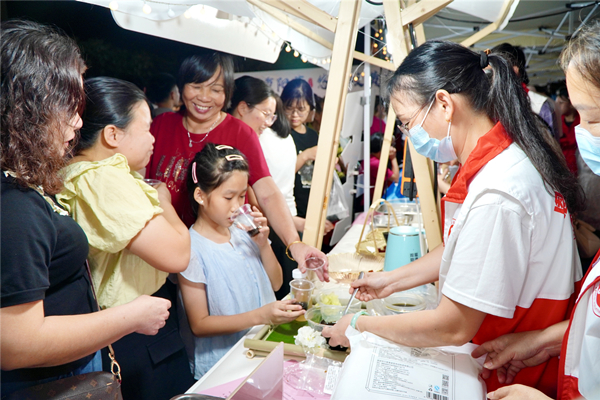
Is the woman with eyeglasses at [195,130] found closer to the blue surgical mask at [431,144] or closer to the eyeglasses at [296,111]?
the blue surgical mask at [431,144]

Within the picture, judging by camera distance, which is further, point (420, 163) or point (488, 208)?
point (420, 163)

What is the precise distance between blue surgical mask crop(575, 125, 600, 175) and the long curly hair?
4.19 ft

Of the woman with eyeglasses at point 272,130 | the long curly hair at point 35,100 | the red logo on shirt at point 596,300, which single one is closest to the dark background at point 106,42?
the woman with eyeglasses at point 272,130

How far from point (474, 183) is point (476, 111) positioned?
25 centimetres

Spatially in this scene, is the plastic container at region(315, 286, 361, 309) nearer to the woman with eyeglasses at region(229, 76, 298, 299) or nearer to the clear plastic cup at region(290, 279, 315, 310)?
the clear plastic cup at region(290, 279, 315, 310)

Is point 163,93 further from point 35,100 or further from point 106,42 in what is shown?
point 35,100

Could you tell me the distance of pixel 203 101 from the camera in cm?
221

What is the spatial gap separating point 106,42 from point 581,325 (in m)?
2.00

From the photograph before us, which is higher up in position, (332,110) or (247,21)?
(247,21)

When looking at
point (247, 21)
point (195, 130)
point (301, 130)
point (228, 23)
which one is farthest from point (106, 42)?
point (301, 130)

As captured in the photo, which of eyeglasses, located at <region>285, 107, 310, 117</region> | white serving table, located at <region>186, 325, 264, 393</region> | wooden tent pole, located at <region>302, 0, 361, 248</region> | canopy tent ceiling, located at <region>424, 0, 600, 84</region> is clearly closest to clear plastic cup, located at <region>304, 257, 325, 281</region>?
wooden tent pole, located at <region>302, 0, 361, 248</region>

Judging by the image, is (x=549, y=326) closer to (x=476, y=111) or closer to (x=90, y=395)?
(x=476, y=111)

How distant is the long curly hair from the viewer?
0.98m

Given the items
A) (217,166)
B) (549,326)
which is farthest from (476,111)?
(217,166)
